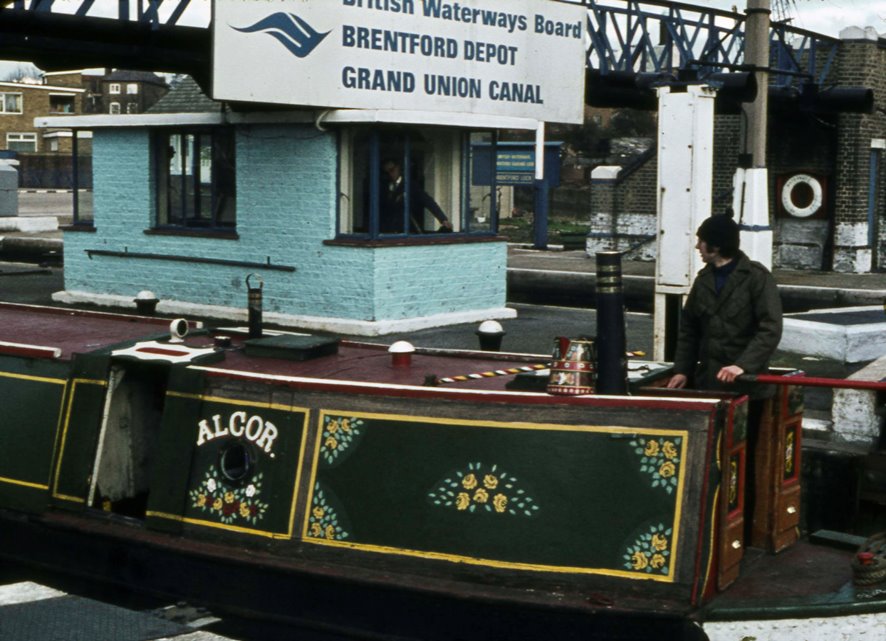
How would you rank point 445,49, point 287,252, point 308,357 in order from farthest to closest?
point 445,49 → point 287,252 → point 308,357

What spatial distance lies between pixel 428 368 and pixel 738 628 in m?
2.40

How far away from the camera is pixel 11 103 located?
275 ft

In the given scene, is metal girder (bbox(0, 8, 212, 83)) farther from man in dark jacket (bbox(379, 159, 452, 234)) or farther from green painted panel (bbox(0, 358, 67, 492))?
green painted panel (bbox(0, 358, 67, 492))

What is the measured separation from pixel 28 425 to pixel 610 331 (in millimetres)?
3679

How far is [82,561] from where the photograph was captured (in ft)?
24.1

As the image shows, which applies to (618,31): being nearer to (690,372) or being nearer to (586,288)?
(586,288)

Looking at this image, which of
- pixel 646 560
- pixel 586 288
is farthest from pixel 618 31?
pixel 646 560

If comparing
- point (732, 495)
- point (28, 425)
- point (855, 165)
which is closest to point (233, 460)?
point (28, 425)

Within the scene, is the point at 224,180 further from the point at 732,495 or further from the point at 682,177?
the point at 732,495

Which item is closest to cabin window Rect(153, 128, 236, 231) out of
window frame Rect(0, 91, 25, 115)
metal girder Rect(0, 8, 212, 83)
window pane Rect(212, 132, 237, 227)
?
window pane Rect(212, 132, 237, 227)

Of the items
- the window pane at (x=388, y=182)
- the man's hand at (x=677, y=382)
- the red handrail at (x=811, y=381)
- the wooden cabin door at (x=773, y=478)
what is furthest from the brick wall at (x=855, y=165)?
the red handrail at (x=811, y=381)

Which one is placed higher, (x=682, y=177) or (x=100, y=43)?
(x=100, y=43)

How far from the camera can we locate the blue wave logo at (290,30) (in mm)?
16047

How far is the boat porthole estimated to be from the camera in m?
6.80
